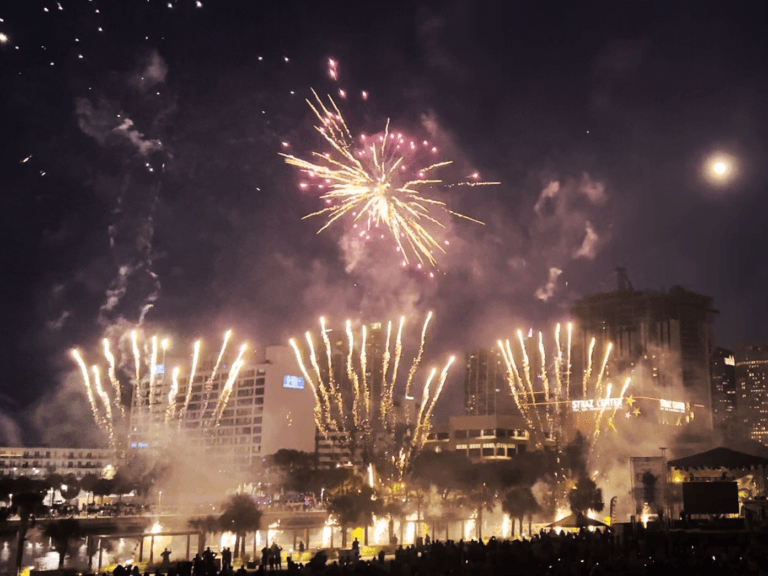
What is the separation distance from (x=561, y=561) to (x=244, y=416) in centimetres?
14257

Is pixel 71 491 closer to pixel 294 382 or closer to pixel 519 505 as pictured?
pixel 519 505

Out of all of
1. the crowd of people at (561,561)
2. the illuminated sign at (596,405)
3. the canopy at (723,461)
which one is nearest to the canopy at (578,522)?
the crowd of people at (561,561)

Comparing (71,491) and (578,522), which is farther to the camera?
(71,491)

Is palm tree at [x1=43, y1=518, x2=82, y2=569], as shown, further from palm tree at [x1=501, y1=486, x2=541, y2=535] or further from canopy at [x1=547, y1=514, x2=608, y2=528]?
palm tree at [x1=501, y1=486, x2=541, y2=535]

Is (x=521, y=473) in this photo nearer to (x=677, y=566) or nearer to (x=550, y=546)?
(x=550, y=546)

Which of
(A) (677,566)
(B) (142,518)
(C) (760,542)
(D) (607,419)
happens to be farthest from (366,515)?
(D) (607,419)

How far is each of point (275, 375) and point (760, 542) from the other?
5438 inches

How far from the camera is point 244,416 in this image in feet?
553

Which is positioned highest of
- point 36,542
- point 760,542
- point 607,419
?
point 607,419

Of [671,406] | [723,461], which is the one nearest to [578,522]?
[723,461]

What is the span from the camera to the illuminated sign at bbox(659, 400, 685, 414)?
155750 millimetres

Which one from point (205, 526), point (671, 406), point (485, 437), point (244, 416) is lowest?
point (205, 526)

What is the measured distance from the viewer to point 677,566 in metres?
28.4

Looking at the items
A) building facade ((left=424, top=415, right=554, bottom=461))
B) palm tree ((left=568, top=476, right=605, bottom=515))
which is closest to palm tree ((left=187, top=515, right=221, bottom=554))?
palm tree ((left=568, top=476, right=605, bottom=515))
